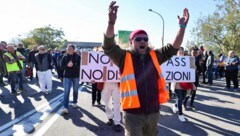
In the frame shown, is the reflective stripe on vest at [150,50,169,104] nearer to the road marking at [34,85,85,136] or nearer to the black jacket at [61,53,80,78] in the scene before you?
the road marking at [34,85,85,136]

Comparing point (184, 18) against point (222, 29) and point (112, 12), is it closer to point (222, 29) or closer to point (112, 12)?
point (112, 12)

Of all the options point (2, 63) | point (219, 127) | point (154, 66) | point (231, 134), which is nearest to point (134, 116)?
point (154, 66)

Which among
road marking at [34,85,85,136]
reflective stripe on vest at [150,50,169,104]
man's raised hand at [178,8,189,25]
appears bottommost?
road marking at [34,85,85,136]

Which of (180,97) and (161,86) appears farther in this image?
(180,97)

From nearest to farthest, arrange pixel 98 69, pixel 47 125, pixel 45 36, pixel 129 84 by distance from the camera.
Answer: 1. pixel 129 84
2. pixel 47 125
3. pixel 98 69
4. pixel 45 36

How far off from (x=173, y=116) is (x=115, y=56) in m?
5.22

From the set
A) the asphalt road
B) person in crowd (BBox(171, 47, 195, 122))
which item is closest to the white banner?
person in crowd (BBox(171, 47, 195, 122))

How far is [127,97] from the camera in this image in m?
3.57

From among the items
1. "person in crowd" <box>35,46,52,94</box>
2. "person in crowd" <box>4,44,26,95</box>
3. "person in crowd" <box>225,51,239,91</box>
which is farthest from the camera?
"person in crowd" <box>225,51,239,91</box>

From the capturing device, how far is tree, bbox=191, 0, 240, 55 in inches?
1199

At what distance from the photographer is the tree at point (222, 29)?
3046 cm

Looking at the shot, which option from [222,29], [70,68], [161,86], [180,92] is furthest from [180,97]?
[222,29]

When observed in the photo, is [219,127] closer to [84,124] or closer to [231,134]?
[231,134]

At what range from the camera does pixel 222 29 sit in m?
34.4
